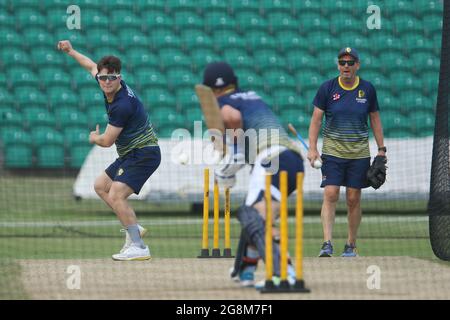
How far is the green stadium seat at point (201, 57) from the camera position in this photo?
20.9 metres

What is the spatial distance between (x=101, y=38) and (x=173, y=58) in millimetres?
1593

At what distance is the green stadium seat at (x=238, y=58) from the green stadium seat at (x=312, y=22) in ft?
4.26

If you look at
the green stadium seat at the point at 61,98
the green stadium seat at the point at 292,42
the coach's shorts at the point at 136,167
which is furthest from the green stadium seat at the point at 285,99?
the coach's shorts at the point at 136,167

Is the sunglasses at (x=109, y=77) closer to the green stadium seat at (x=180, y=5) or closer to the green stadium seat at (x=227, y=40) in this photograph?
the green stadium seat at (x=227, y=40)

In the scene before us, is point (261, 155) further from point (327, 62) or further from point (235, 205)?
point (327, 62)

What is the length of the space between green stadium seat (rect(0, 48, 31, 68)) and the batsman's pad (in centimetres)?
1384

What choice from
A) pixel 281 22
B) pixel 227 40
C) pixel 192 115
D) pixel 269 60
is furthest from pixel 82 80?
pixel 281 22

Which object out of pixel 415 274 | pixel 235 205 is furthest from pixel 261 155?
pixel 235 205

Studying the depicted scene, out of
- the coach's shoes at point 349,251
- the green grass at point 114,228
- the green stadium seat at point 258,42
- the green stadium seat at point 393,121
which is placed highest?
the green stadium seat at point 258,42

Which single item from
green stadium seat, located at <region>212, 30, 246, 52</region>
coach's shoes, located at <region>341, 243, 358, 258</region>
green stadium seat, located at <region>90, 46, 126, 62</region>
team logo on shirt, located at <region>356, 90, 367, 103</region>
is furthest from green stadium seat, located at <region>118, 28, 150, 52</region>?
coach's shoes, located at <region>341, 243, 358, 258</region>

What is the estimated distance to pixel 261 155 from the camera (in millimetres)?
8242

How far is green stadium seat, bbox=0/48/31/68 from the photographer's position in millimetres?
20953

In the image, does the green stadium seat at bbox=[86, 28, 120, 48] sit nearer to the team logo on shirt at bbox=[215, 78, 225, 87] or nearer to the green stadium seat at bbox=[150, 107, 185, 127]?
the green stadium seat at bbox=[150, 107, 185, 127]

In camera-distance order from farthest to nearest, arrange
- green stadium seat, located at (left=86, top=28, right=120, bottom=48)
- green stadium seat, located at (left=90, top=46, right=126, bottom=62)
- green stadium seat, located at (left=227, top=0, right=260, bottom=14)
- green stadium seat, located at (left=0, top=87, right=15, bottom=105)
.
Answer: green stadium seat, located at (left=227, top=0, right=260, bottom=14) → green stadium seat, located at (left=86, top=28, right=120, bottom=48) → green stadium seat, located at (left=90, top=46, right=126, bottom=62) → green stadium seat, located at (left=0, top=87, right=15, bottom=105)
